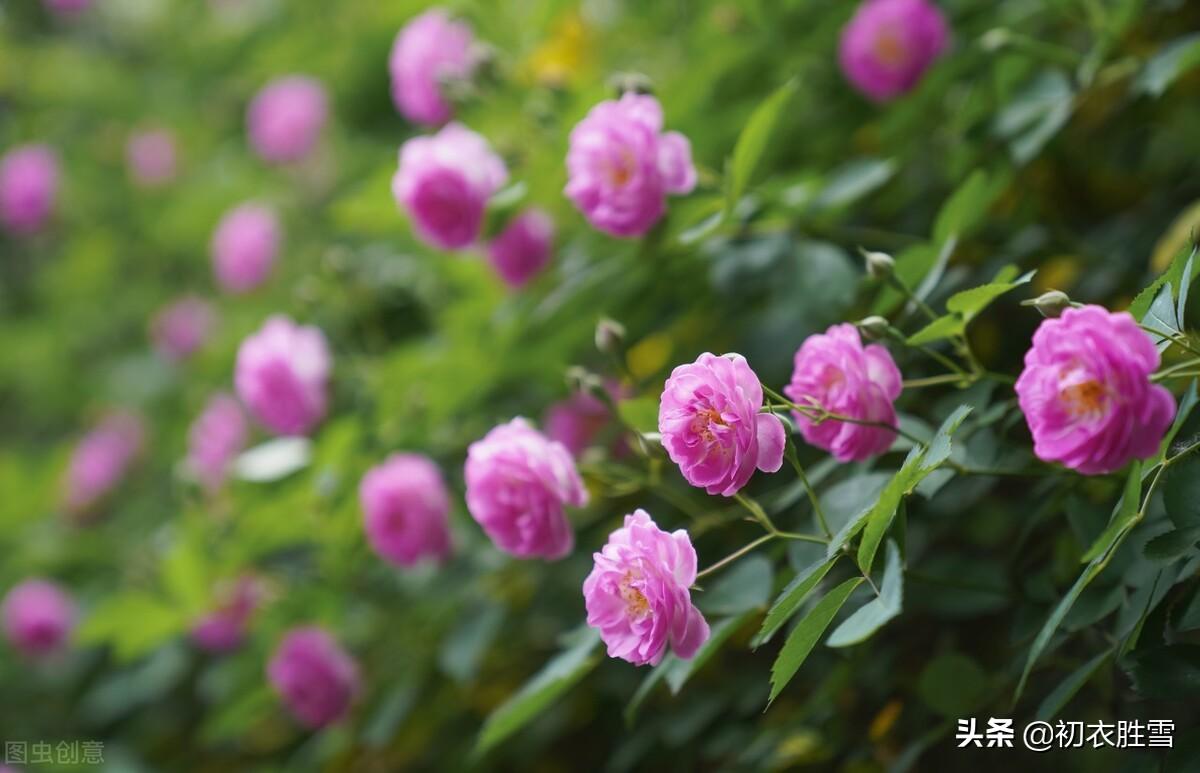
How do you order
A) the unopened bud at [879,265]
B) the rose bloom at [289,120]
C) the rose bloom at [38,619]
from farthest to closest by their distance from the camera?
the rose bloom at [289,120] → the rose bloom at [38,619] → the unopened bud at [879,265]

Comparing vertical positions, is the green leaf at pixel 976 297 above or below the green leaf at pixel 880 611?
above

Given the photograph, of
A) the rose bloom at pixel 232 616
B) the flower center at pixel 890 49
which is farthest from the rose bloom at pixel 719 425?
the rose bloom at pixel 232 616

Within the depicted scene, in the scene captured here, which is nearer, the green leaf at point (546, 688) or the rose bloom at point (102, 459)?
the green leaf at point (546, 688)

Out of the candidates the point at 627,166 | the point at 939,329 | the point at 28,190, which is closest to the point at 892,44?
the point at 627,166

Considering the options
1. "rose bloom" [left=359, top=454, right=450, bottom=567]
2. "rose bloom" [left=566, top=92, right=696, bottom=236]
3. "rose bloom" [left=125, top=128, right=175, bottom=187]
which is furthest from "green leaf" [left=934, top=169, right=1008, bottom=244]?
"rose bloom" [left=125, top=128, right=175, bottom=187]

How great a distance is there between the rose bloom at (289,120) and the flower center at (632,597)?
4.85 ft

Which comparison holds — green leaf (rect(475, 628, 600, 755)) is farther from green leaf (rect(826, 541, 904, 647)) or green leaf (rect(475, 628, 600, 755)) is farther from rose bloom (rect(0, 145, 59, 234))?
rose bloom (rect(0, 145, 59, 234))

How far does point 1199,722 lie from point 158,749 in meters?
1.52

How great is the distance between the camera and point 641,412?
2.86 ft

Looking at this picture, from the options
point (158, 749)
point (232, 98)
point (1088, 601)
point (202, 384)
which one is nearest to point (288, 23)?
point (232, 98)

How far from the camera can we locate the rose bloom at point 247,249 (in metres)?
1.84

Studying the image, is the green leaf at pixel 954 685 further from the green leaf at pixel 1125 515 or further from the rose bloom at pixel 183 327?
the rose bloom at pixel 183 327

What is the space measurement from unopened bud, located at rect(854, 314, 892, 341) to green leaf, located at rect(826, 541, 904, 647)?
142 millimetres

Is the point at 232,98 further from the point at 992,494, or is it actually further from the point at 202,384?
the point at 992,494
